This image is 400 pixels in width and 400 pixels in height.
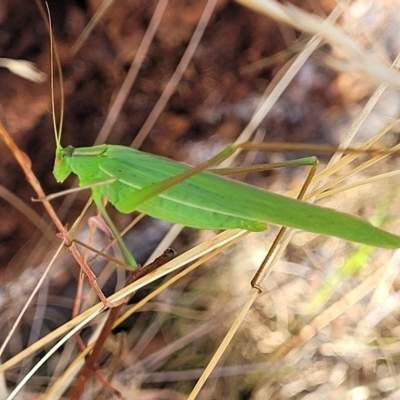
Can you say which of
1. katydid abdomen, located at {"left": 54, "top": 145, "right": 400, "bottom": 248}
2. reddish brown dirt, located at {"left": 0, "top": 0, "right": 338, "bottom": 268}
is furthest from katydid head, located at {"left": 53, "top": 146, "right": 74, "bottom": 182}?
reddish brown dirt, located at {"left": 0, "top": 0, "right": 338, "bottom": 268}

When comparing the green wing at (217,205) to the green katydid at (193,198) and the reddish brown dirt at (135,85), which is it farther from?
the reddish brown dirt at (135,85)

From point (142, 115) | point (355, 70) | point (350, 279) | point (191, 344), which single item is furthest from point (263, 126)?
point (355, 70)

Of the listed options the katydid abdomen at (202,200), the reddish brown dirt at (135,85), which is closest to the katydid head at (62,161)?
the katydid abdomen at (202,200)

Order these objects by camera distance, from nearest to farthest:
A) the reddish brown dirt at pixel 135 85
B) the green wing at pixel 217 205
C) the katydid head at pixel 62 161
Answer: the green wing at pixel 217 205
the katydid head at pixel 62 161
the reddish brown dirt at pixel 135 85

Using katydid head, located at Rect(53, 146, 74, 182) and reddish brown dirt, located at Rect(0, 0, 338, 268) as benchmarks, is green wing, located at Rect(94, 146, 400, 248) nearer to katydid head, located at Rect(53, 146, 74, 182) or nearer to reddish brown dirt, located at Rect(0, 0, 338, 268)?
katydid head, located at Rect(53, 146, 74, 182)

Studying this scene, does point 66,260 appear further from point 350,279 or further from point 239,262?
point 350,279

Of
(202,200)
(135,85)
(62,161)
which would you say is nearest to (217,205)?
(202,200)

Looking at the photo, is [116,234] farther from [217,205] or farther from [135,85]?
[135,85]
